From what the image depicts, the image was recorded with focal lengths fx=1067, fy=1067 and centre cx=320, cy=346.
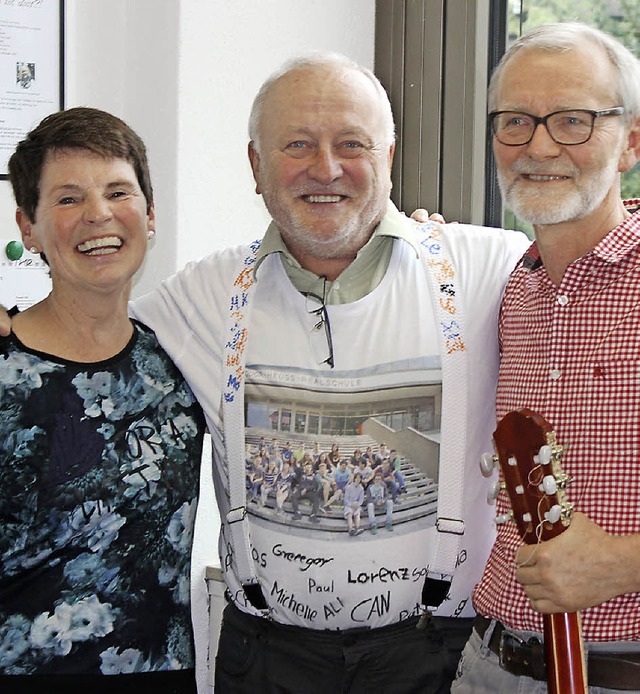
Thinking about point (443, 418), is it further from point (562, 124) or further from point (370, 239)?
point (562, 124)

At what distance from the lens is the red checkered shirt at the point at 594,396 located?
124 cm

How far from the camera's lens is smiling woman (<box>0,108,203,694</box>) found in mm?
1464

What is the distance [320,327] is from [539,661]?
1.89ft

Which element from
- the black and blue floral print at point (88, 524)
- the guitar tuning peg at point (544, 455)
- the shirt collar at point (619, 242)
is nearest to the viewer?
the guitar tuning peg at point (544, 455)

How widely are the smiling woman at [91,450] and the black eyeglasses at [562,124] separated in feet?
1.98

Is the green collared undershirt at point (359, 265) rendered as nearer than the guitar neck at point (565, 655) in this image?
No

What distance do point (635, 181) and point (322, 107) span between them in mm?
751

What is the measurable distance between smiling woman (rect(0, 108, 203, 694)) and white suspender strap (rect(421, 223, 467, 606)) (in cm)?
37

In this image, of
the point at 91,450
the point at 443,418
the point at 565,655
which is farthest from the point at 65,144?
the point at 565,655

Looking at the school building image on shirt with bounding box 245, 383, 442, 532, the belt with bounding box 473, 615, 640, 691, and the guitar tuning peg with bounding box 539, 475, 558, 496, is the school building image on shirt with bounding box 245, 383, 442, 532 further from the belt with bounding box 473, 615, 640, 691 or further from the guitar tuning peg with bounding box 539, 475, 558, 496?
the guitar tuning peg with bounding box 539, 475, 558, 496

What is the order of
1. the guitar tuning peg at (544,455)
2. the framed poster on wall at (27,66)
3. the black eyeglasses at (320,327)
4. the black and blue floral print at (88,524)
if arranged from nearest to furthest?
the guitar tuning peg at (544,455) < the black and blue floral print at (88,524) < the black eyeglasses at (320,327) < the framed poster on wall at (27,66)

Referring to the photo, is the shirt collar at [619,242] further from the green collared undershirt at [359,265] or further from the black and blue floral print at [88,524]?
the black and blue floral print at [88,524]

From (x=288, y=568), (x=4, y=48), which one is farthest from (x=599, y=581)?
(x=4, y=48)

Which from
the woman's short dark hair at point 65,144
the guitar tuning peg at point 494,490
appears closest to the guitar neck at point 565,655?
the guitar tuning peg at point 494,490
